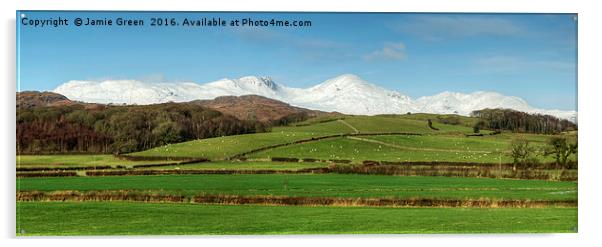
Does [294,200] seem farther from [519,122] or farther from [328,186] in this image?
[519,122]

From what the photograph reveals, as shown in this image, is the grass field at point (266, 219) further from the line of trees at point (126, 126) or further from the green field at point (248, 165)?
the line of trees at point (126, 126)

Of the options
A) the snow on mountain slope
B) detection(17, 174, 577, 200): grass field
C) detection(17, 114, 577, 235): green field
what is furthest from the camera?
detection(17, 174, 577, 200): grass field

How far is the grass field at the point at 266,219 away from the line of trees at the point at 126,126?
113cm

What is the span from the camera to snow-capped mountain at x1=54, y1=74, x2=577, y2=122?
1277cm

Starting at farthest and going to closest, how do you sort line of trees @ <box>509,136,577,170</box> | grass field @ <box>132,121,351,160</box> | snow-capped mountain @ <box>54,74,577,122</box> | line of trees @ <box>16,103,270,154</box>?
grass field @ <box>132,121,351,160</box> → line of trees @ <box>509,136,577,170</box> → line of trees @ <box>16,103,270,154</box> → snow-capped mountain @ <box>54,74,577,122</box>

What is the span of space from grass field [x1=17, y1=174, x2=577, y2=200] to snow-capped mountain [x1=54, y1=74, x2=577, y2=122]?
139 centimetres

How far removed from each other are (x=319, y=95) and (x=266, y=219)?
8.64ft

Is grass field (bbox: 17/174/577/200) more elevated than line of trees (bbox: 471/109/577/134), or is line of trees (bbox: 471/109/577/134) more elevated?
line of trees (bbox: 471/109/577/134)

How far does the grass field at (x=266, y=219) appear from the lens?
12.1 meters

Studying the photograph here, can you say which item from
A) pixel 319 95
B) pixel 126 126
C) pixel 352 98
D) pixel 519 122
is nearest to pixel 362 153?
pixel 352 98

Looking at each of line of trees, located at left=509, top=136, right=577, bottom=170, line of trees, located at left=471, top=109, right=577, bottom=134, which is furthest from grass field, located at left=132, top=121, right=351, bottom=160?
line of trees, located at left=509, top=136, right=577, bottom=170

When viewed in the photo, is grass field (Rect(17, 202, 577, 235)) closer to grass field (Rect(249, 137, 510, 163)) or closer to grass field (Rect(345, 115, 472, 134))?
grass field (Rect(249, 137, 510, 163))
